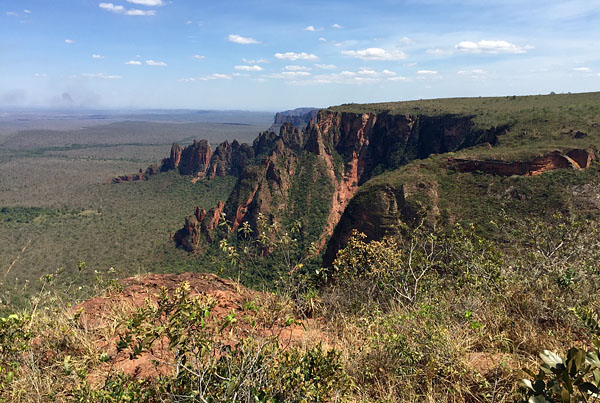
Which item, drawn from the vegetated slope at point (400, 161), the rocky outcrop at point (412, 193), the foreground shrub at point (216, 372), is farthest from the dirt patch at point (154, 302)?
the rocky outcrop at point (412, 193)

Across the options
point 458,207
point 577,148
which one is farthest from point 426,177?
point 577,148

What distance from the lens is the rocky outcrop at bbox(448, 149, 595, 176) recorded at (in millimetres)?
32250

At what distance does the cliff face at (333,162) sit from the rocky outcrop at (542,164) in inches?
527

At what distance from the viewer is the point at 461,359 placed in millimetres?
4055

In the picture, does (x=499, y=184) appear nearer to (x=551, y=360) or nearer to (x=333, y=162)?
(x=551, y=360)

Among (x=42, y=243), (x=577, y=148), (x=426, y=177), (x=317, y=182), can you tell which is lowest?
(x=42, y=243)

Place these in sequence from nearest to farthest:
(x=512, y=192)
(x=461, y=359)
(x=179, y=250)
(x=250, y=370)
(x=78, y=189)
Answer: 1. (x=250, y=370)
2. (x=461, y=359)
3. (x=512, y=192)
4. (x=179, y=250)
5. (x=78, y=189)

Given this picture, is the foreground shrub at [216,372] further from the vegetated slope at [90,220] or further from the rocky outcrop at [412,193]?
the vegetated slope at [90,220]

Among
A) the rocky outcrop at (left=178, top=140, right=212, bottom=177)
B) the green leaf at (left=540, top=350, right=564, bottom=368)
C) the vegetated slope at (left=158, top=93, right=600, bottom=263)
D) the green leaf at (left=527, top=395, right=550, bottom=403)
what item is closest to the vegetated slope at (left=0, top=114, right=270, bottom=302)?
the rocky outcrop at (left=178, top=140, right=212, bottom=177)

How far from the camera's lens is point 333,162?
7638 centimetres

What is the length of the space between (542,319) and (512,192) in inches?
1219

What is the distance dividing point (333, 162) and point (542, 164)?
153 feet

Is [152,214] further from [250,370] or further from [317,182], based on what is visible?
[250,370]

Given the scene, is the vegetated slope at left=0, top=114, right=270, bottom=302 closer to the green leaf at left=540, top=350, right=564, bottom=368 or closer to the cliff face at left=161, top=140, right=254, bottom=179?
the cliff face at left=161, top=140, right=254, bottom=179
